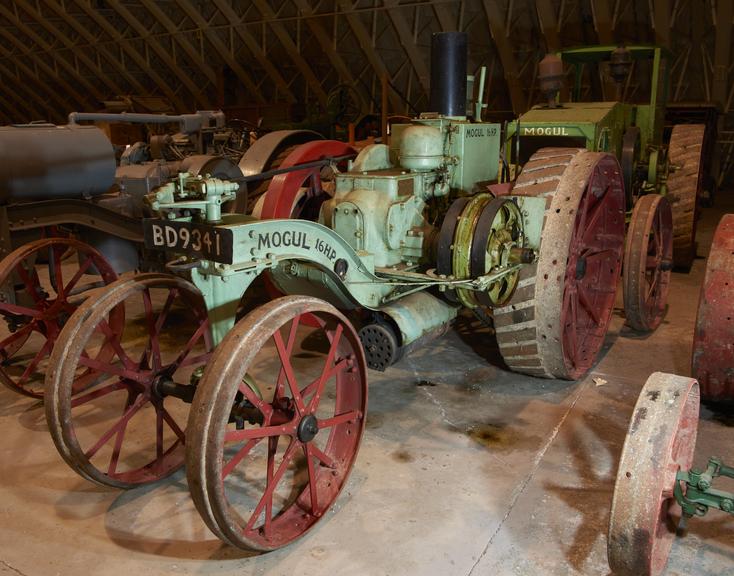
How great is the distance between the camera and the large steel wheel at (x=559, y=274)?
3.69 m

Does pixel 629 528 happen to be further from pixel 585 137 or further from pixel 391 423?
pixel 585 137

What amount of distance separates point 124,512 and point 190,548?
0.43 meters

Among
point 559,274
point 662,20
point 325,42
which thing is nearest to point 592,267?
point 559,274

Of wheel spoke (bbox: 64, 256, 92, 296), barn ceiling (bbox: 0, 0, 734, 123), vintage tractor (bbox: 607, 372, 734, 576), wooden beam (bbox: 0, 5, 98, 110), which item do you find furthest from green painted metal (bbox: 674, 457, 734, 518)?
wooden beam (bbox: 0, 5, 98, 110)

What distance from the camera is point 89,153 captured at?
15.3 feet

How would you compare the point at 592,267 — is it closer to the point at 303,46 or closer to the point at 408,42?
the point at 408,42

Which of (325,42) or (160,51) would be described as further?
(160,51)

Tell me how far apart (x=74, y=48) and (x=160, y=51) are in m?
2.58

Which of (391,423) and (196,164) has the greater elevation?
(196,164)

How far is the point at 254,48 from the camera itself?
13609mm

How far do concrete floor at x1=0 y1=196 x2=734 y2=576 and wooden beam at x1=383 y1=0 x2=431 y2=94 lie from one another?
26.8 feet

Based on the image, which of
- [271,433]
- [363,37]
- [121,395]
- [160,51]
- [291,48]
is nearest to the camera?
[271,433]

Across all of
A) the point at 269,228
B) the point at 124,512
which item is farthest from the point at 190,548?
the point at 269,228

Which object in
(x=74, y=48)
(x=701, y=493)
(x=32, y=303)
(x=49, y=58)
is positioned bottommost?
(x=701, y=493)
